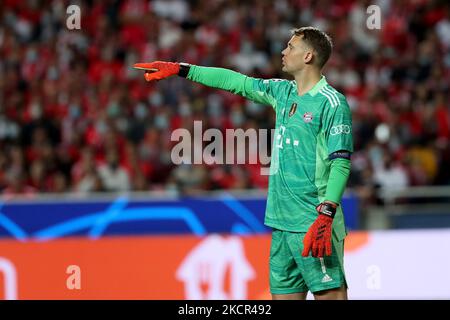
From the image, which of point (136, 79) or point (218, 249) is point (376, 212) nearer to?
point (218, 249)

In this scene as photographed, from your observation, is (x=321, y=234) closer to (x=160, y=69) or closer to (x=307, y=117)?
(x=307, y=117)

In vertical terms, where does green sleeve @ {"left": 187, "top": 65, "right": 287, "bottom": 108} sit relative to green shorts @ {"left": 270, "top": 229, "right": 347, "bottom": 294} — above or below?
above

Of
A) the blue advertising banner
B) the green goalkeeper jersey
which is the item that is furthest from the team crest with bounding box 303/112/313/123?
the blue advertising banner

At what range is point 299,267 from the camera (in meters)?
5.43

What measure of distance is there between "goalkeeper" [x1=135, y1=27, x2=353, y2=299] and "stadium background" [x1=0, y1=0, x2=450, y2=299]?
3.67 metres

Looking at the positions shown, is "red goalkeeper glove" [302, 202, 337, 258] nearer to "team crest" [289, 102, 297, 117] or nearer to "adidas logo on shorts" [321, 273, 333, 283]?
Result: "adidas logo on shorts" [321, 273, 333, 283]

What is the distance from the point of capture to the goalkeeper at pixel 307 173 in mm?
5258

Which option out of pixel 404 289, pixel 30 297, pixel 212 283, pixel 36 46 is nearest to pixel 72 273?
pixel 30 297

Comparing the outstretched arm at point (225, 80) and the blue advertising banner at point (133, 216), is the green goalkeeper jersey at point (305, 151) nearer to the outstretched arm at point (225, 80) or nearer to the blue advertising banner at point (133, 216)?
the outstretched arm at point (225, 80)

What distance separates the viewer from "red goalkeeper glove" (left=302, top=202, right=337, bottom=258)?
5.18 meters

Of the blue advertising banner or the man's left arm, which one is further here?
the blue advertising banner

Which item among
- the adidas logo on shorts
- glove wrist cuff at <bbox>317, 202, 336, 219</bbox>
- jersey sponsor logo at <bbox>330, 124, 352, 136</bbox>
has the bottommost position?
the adidas logo on shorts

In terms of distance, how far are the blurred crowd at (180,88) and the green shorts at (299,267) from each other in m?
5.24

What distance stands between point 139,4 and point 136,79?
196 cm
